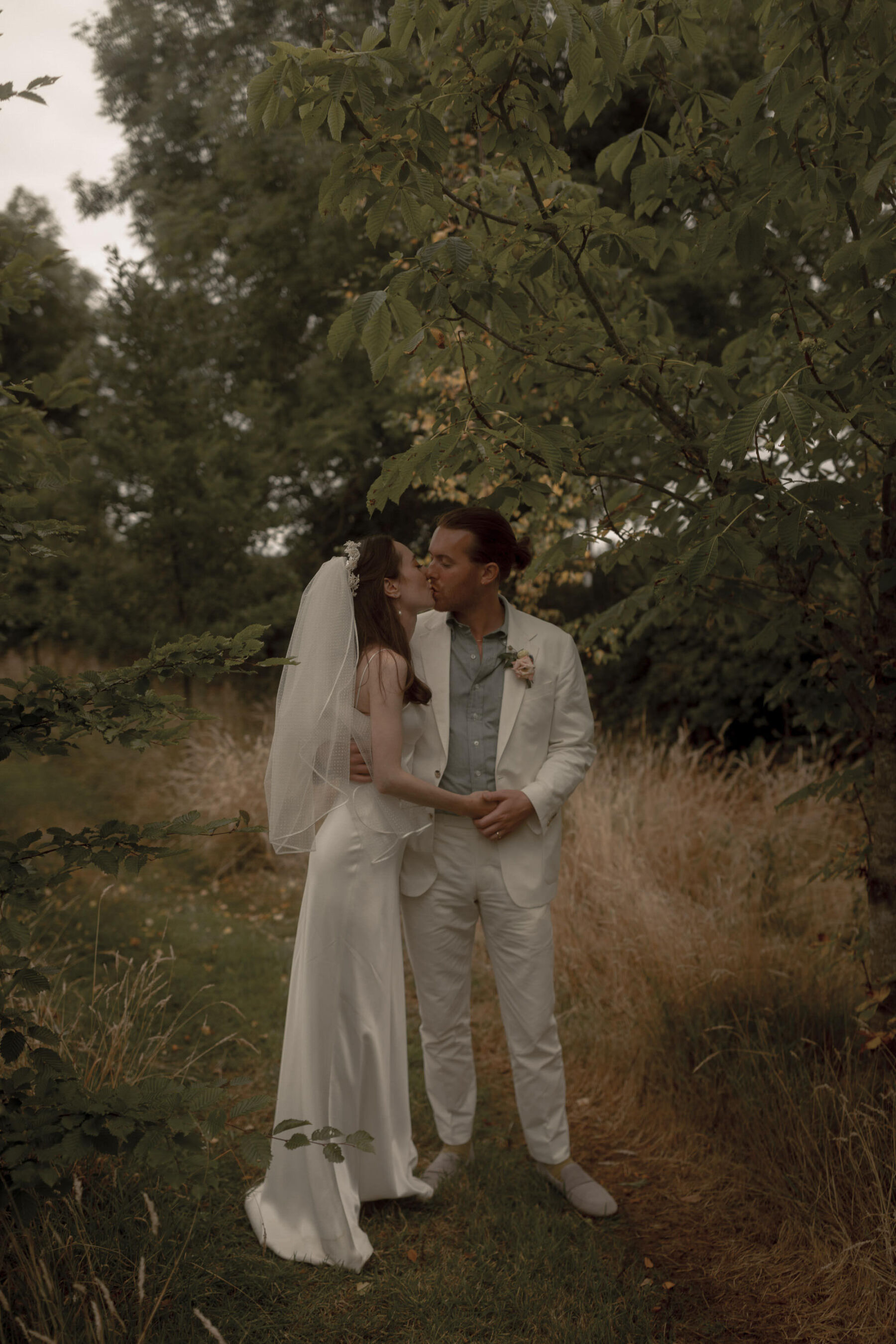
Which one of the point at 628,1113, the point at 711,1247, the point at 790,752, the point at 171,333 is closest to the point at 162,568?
the point at 171,333

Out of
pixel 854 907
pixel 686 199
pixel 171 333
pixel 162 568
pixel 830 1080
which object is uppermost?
pixel 171 333

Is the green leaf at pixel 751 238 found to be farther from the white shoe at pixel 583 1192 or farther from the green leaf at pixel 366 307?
the white shoe at pixel 583 1192

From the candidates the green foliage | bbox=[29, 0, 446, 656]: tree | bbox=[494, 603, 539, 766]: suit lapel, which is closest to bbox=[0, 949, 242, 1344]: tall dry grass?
the green foliage

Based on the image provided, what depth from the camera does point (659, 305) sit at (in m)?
3.76

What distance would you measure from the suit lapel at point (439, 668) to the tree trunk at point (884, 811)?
60.4 inches

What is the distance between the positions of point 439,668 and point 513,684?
0.94 ft

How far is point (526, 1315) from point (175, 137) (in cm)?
1805

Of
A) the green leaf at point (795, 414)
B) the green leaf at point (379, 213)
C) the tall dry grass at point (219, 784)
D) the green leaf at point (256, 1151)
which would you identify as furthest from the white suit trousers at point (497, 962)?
the tall dry grass at point (219, 784)

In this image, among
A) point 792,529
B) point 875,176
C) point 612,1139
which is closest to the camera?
point 875,176

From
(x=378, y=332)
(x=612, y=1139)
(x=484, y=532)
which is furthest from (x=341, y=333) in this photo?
(x=612, y=1139)

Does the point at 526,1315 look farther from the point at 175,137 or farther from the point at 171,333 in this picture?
the point at 175,137

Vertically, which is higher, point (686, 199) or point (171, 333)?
point (171, 333)

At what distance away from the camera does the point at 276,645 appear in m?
15.3

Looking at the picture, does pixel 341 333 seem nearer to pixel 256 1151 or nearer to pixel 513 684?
pixel 513 684
